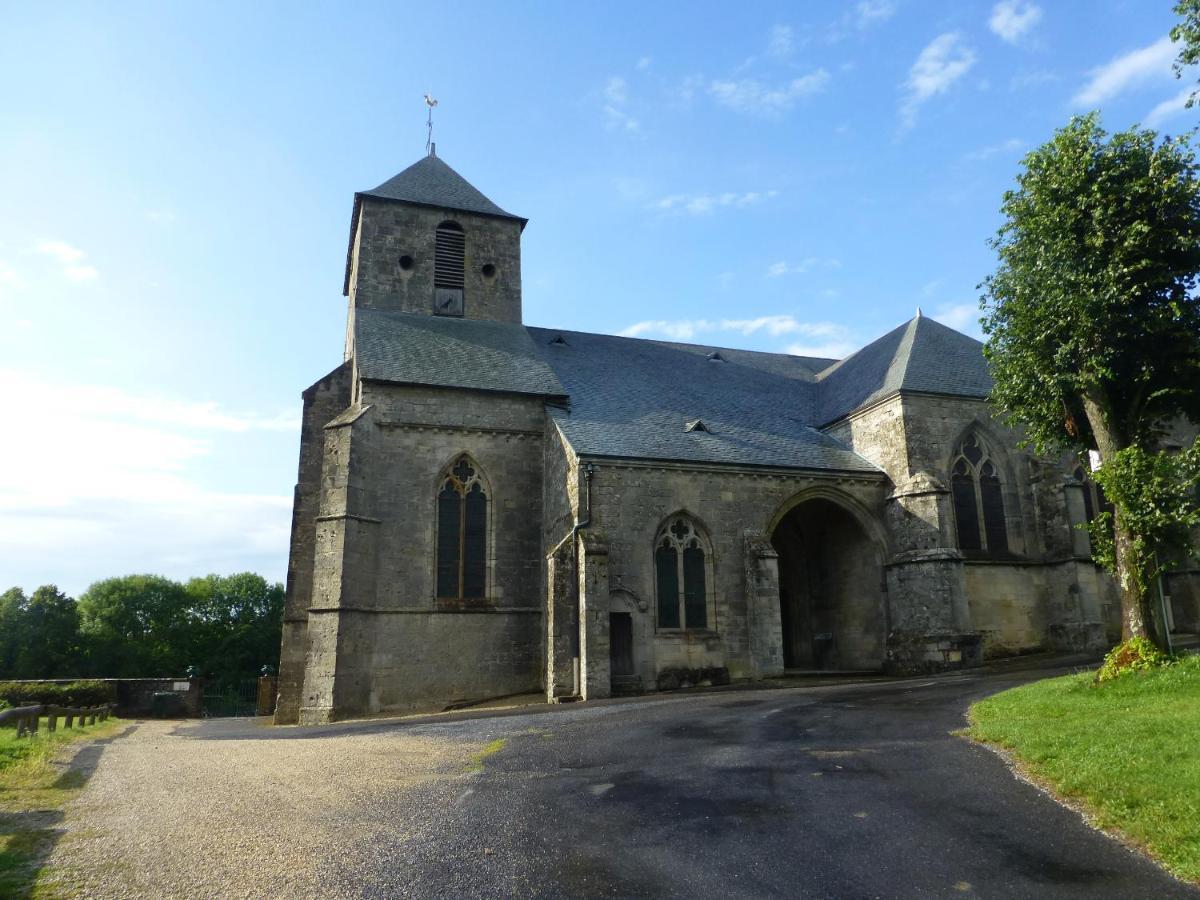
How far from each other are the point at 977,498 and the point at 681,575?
9.34 meters

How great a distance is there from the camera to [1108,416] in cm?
1364

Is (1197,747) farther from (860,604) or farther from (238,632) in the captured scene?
(238,632)

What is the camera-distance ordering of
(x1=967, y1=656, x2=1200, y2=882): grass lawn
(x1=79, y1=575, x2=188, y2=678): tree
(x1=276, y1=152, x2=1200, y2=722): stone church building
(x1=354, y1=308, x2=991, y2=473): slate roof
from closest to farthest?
1. (x1=967, y1=656, x2=1200, y2=882): grass lawn
2. (x1=276, y1=152, x2=1200, y2=722): stone church building
3. (x1=354, y1=308, x2=991, y2=473): slate roof
4. (x1=79, y1=575, x2=188, y2=678): tree

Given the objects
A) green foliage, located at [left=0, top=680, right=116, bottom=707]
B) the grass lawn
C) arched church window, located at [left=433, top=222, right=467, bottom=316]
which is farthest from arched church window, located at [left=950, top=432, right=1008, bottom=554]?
green foliage, located at [left=0, top=680, right=116, bottom=707]

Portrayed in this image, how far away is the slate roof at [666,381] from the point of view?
2244 centimetres

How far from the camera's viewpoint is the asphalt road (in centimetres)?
547

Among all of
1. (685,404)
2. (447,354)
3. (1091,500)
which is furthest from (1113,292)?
(447,354)

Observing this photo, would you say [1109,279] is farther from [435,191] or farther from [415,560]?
[435,191]

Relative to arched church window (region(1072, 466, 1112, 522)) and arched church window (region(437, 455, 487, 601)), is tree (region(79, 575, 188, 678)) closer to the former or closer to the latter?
arched church window (region(437, 455, 487, 601))

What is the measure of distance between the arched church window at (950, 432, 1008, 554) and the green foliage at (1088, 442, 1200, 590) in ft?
32.7

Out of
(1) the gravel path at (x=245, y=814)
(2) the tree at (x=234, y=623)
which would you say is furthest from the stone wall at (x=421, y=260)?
(2) the tree at (x=234, y=623)

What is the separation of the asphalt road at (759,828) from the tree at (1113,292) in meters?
6.35

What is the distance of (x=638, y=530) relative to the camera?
2050 centimetres

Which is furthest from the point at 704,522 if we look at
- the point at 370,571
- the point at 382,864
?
the point at 382,864
